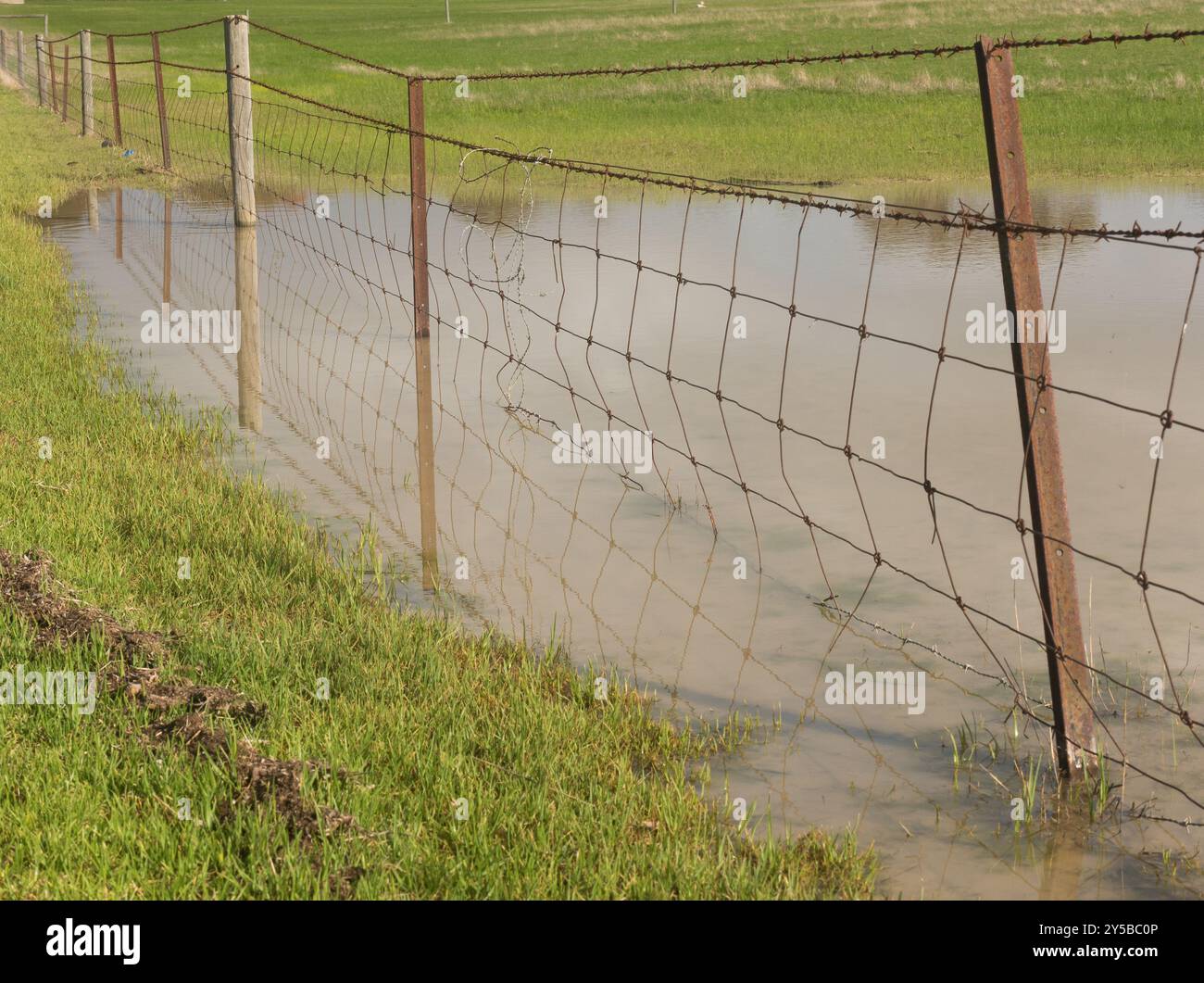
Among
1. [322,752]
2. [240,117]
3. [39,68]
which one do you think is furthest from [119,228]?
[39,68]

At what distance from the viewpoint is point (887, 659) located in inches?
174

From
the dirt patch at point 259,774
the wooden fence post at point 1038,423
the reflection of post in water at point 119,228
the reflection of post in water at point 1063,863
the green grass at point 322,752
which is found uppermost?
the wooden fence post at point 1038,423

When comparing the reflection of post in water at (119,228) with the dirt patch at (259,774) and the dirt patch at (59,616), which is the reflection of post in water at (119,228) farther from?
the dirt patch at (259,774)

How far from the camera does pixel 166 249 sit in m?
12.1

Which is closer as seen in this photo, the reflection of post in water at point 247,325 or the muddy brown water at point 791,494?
the muddy brown water at point 791,494

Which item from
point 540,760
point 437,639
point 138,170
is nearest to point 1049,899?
point 540,760

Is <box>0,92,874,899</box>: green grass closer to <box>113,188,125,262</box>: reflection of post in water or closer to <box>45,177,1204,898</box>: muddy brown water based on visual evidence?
<box>45,177,1204,898</box>: muddy brown water

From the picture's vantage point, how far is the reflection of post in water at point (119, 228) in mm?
12014

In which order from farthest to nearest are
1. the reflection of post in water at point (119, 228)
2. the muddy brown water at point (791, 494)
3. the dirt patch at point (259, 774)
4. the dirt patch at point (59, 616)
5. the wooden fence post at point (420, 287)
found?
the reflection of post in water at point (119, 228), the wooden fence post at point (420, 287), the dirt patch at point (59, 616), the muddy brown water at point (791, 494), the dirt patch at point (259, 774)

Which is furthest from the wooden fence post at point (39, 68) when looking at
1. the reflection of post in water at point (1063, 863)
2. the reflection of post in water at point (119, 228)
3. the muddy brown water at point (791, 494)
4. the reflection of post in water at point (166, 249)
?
the reflection of post in water at point (1063, 863)

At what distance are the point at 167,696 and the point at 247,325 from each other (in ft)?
19.4

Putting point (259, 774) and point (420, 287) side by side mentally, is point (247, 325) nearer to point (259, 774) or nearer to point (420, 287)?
point (420, 287)

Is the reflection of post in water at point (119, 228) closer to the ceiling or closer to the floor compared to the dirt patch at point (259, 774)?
closer to the ceiling

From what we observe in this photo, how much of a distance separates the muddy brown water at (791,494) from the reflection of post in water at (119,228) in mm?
505
